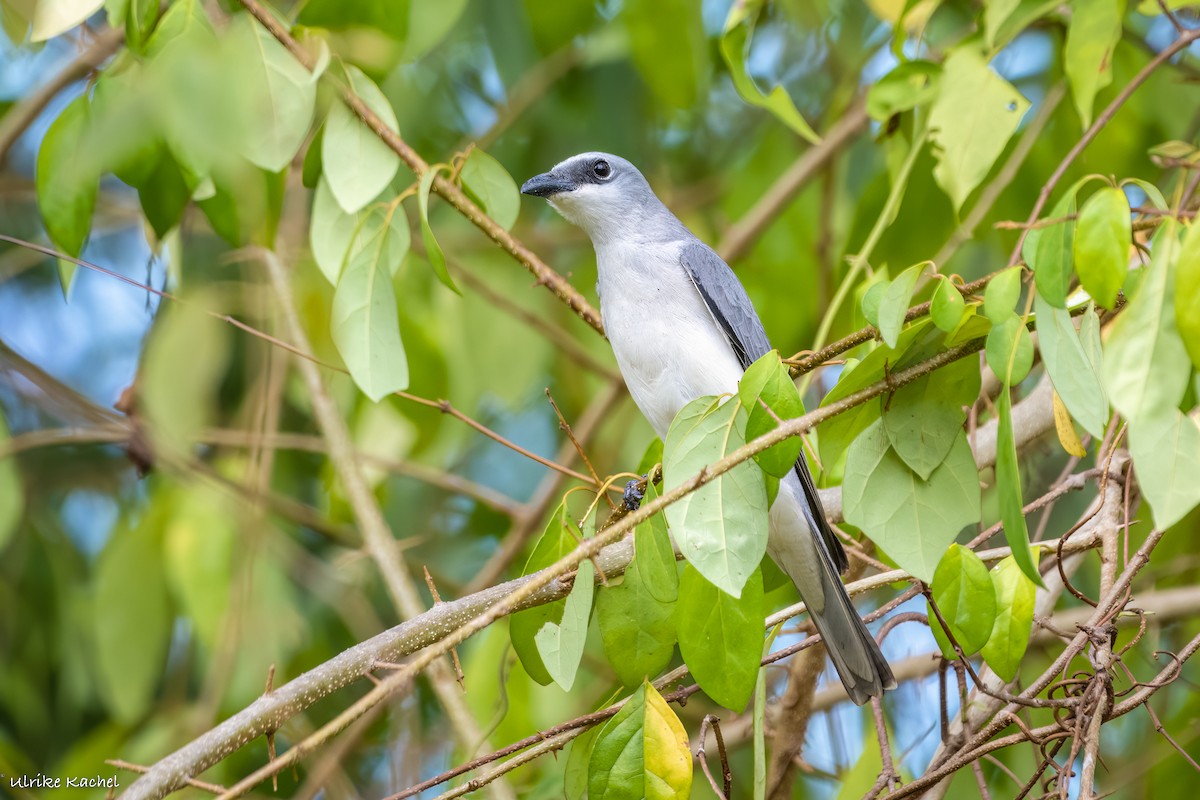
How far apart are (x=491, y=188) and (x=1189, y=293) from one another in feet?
5.12

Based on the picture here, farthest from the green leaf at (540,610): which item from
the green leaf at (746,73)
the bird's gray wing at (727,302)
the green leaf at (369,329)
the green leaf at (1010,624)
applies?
the green leaf at (746,73)

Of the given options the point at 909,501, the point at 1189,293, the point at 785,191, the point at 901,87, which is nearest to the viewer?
the point at 1189,293

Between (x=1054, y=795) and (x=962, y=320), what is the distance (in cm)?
77

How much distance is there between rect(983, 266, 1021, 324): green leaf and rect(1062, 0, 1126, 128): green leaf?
3.96ft

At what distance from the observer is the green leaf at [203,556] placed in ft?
11.5

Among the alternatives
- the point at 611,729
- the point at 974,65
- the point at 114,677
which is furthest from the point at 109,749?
the point at 974,65

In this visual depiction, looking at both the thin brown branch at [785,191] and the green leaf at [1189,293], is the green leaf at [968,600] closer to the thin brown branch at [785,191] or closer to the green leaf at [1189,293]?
the green leaf at [1189,293]

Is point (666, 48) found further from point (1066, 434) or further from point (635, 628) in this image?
point (635, 628)

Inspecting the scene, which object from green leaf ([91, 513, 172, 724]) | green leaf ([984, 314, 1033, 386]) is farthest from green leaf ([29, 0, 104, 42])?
green leaf ([91, 513, 172, 724])

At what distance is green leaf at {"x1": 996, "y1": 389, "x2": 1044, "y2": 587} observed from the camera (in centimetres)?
139

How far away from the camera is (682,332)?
2.87m

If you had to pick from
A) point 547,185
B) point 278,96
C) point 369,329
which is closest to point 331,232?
point 278,96

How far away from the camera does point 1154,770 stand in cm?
312

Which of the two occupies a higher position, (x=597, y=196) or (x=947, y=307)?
(x=597, y=196)
